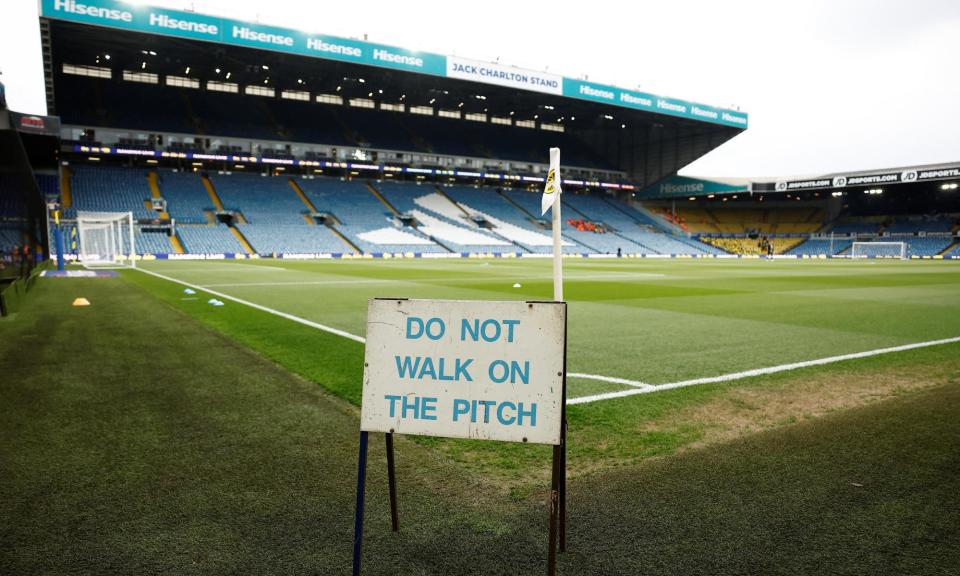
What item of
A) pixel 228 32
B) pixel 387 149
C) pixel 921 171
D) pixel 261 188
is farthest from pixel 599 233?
pixel 228 32

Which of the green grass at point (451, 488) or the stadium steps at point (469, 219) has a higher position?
the stadium steps at point (469, 219)

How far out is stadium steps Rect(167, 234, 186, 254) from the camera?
150 feet

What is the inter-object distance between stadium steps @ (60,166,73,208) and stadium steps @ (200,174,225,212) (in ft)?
35.6

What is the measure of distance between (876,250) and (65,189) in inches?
3234

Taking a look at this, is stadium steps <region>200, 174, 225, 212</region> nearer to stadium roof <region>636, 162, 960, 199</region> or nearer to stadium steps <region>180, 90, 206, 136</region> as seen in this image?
stadium steps <region>180, 90, 206, 136</region>

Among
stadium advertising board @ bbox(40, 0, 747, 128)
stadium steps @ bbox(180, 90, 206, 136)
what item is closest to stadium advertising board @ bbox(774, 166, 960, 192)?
stadium advertising board @ bbox(40, 0, 747, 128)

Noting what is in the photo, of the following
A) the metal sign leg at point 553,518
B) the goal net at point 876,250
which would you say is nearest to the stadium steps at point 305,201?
the metal sign leg at point 553,518

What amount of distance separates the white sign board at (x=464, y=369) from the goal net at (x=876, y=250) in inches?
2834

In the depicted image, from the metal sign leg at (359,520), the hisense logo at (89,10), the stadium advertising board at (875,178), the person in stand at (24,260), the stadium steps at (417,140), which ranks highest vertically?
the hisense logo at (89,10)

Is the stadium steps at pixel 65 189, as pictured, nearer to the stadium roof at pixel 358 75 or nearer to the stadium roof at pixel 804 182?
the stadium roof at pixel 358 75

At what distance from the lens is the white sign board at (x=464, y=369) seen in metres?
2.80

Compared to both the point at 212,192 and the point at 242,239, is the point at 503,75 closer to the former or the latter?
the point at 242,239

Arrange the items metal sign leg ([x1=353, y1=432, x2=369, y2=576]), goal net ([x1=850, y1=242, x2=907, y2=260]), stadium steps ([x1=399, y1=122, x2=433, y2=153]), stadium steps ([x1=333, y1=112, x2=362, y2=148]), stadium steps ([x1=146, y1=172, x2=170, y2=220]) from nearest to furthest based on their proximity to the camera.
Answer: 1. metal sign leg ([x1=353, y1=432, x2=369, y2=576])
2. stadium steps ([x1=146, y1=172, x2=170, y2=220])
3. goal net ([x1=850, y1=242, x2=907, y2=260])
4. stadium steps ([x1=333, y1=112, x2=362, y2=148])
5. stadium steps ([x1=399, y1=122, x2=433, y2=153])

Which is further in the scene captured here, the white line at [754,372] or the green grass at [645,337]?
the white line at [754,372]
